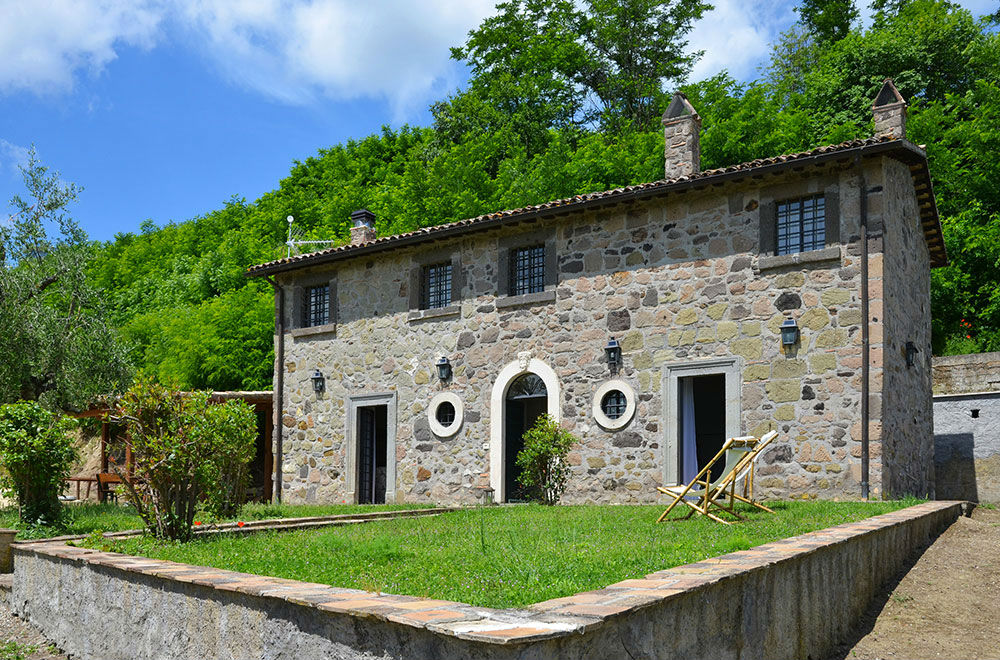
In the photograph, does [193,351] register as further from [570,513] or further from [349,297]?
[570,513]

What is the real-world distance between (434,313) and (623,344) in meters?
3.60

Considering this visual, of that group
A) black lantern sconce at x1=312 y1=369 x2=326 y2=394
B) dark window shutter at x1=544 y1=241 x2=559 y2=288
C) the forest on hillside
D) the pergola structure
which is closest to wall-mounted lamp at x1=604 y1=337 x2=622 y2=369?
dark window shutter at x1=544 y1=241 x2=559 y2=288

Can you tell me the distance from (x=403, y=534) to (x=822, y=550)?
3734 mm

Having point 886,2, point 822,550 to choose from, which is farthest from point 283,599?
point 886,2

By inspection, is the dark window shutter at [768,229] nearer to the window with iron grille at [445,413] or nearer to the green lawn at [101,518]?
the window with iron grille at [445,413]

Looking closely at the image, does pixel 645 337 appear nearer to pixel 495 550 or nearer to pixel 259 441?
pixel 495 550

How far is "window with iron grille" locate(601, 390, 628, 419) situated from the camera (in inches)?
492

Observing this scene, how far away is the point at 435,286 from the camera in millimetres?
14969

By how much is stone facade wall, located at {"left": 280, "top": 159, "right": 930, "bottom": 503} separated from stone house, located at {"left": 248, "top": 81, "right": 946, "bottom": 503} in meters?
0.03

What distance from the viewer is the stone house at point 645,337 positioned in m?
10.9

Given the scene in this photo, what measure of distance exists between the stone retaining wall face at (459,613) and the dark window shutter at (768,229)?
17.0 feet

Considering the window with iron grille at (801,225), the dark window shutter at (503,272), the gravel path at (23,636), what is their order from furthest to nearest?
the dark window shutter at (503,272)
the window with iron grille at (801,225)
the gravel path at (23,636)

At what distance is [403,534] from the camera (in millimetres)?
7715

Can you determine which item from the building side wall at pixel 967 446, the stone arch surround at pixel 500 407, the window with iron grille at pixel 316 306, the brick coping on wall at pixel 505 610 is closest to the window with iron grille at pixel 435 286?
the stone arch surround at pixel 500 407
